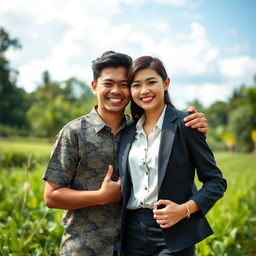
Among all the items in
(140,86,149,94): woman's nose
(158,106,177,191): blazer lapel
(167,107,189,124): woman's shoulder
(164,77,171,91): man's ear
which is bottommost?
(158,106,177,191): blazer lapel

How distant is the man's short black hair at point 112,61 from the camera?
2.40 metres

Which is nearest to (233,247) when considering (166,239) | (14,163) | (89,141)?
(166,239)

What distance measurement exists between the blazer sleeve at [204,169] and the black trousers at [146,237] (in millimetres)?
294

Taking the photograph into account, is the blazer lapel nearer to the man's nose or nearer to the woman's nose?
the woman's nose

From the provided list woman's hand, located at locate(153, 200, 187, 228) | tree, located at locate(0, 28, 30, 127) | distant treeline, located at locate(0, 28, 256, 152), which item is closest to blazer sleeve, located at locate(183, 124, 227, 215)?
woman's hand, located at locate(153, 200, 187, 228)

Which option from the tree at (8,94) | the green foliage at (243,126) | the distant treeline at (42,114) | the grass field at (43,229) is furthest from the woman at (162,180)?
the green foliage at (243,126)

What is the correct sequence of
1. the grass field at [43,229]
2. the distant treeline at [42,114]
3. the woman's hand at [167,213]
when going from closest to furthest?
the woman's hand at [167,213] → the grass field at [43,229] → the distant treeline at [42,114]

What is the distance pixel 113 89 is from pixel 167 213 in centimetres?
92

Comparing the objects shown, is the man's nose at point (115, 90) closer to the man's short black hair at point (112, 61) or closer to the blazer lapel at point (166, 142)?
the man's short black hair at point (112, 61)

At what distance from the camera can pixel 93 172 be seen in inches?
94.0

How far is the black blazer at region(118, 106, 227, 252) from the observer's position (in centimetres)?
210

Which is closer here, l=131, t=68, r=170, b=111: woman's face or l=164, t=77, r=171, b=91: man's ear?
l=131, t=68, r=170, b=111: woman's face

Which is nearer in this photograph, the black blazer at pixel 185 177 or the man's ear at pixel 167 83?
the black blazer at pixel 185 177

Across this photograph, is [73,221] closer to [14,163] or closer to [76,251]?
[76,251]
